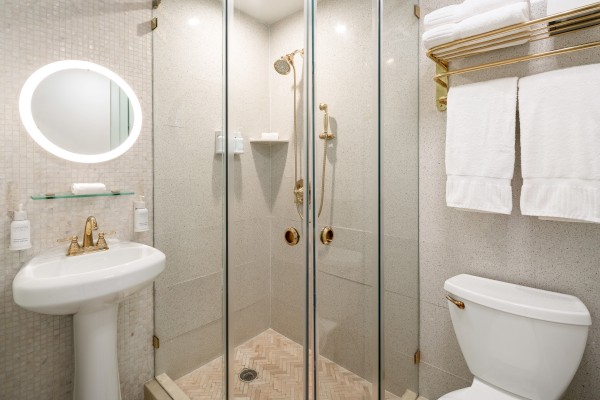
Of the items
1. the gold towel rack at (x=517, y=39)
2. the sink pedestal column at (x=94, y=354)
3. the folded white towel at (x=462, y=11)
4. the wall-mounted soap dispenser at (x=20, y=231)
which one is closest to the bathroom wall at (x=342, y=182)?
the folded white towel at (x=462, y=11)

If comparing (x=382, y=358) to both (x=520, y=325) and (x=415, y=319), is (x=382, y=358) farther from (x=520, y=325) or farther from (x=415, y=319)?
(x=520, y=325)

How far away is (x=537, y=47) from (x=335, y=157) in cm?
100

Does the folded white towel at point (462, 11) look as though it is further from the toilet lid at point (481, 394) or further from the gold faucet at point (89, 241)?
the gold faucet at point (89, 241)

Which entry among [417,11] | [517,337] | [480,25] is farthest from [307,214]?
[417,11]

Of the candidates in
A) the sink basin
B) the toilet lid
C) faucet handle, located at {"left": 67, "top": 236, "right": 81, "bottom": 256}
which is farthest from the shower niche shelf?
the toilet lid

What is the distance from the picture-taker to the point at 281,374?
122 centimetres

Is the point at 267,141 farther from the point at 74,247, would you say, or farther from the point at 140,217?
the point at 74,247

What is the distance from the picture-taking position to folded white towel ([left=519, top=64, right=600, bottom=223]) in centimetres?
106

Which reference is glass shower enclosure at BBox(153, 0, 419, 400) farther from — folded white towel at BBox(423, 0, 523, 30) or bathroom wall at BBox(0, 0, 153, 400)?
bathroom wall at BBox(0, 0, 153, 400)

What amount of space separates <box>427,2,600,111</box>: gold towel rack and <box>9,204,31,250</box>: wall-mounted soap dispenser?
1901 millimetres

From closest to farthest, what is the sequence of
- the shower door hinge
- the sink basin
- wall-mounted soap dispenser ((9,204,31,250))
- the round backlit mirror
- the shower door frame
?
the sink basin, the shower door frame, wall-mounted soap dispenser ((9,204,31,250)), the round backlit mirror, the shower door hinge

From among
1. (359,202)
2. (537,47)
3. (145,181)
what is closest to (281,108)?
(359,202)

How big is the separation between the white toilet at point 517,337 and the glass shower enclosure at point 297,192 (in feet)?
1.06

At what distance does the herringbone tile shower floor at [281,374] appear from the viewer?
1194 millimetres
